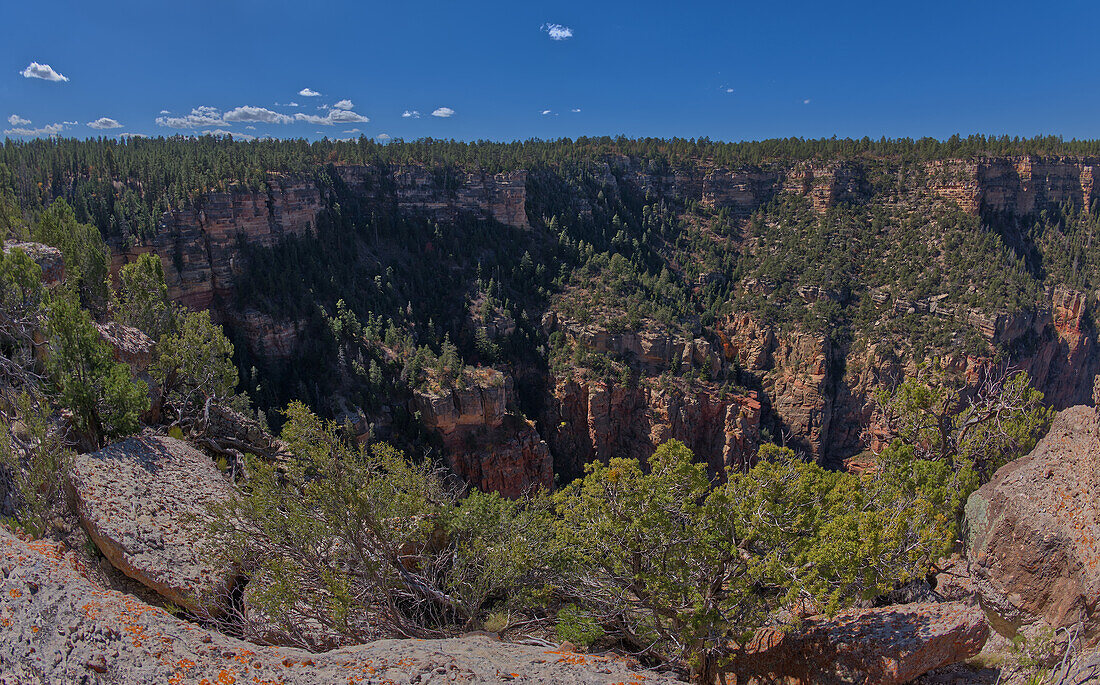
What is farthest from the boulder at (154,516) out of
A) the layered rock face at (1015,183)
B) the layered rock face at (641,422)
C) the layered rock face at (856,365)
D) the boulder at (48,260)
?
the layered rock face at (1015,183)

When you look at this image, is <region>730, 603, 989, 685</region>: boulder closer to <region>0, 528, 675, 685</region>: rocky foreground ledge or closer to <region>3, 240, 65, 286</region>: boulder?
<region>0, 528, 675, 685</region>: rocky foreground ledge

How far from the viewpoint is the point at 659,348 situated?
172 feet

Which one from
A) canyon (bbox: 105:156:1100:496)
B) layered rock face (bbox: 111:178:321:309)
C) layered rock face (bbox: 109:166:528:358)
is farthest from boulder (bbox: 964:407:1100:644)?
layered rock face (bbox: 111:178:321:309)

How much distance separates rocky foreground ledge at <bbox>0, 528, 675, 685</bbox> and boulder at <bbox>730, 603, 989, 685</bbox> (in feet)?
11.3

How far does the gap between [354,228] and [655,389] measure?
36.1 metres

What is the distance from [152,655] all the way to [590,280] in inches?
2206

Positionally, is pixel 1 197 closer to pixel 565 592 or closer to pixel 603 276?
pixel 565 592

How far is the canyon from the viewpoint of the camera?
145 feet

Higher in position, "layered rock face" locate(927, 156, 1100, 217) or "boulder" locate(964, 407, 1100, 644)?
"layered rock face" locate(927, 156, 1100, 217)

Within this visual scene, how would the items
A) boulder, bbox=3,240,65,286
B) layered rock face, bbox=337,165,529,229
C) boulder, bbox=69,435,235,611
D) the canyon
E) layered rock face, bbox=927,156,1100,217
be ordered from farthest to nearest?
layered rock face, bbox=927,156,1100,217 → layered rock face, bbox=337,165,529,229 → the canyon → boulder, bbox=3,240,65,286 → boulder, bbox=69,435,235,611

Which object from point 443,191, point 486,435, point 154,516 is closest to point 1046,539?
point 154,516

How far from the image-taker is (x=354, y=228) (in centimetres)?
5734

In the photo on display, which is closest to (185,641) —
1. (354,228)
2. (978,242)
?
(354,228)

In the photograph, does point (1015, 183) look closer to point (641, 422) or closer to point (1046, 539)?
point (641, 422)
